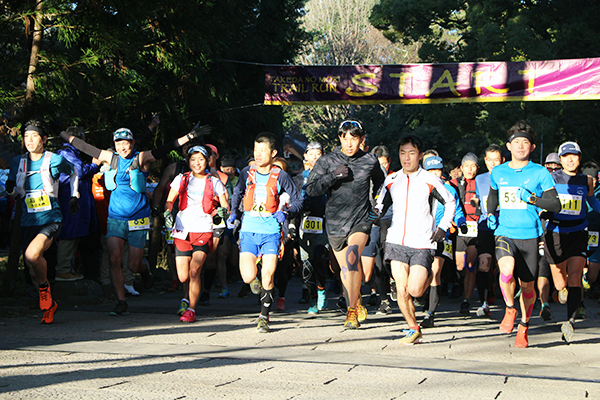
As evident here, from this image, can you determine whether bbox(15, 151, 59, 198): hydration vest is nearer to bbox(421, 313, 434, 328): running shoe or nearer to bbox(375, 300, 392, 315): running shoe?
bbox(375, 300, 392, 315): running shoe

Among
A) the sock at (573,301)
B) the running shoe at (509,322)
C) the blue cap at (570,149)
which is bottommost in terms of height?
the running shoe at (509,322)

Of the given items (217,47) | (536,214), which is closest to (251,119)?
(217,47)

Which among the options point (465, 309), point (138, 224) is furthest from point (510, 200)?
point (138, 224)

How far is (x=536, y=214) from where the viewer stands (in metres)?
7.14

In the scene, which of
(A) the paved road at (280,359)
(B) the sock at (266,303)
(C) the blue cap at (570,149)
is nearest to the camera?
(A) the paved road at (280,359)

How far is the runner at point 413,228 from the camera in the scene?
687 cm

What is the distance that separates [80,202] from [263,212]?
3.38 meters

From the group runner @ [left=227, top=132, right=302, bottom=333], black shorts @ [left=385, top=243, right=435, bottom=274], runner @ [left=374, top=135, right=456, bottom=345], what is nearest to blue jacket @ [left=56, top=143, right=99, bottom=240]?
runner @ [left=227, top=132, right=302, bottom=333]

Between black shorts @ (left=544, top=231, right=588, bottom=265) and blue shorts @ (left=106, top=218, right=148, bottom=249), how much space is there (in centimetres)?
481

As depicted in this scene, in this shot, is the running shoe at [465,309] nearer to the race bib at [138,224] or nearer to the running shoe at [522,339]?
the running shoe at [522,339]

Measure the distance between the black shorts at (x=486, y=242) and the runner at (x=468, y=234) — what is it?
24 cm

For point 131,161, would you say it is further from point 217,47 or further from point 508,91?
point 508,91

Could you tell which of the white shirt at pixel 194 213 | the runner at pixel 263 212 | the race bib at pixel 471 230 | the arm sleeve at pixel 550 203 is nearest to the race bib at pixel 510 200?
the arm sleeve at pixel 550 203

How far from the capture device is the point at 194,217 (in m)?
8.27
